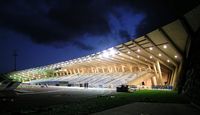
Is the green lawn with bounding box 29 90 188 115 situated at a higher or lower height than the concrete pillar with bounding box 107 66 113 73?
lower

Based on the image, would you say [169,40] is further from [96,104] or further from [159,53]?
[96,104]

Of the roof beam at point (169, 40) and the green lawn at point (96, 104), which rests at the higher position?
the roof beam at point (169, 40)

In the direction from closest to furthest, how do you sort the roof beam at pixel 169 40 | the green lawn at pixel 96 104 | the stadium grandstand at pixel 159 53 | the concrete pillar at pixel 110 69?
the green lawn at pixel 96 104 → the stadium grandstand at pixel 159 53 → the roof beam at pixel 169 40 → the concrete pillar at pixel 110 69

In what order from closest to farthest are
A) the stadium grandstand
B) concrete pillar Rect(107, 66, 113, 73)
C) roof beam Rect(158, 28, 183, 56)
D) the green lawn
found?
the green lawn < the stadium grandstand < roof beam Rect(158, 28, 183, 56) < concrete pillar Rect(107, 66, 113, 73)

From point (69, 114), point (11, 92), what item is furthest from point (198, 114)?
point (11, 92)

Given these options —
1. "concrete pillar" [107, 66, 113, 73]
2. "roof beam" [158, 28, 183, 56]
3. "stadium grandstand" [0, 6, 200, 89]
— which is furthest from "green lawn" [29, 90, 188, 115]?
"concrete pillar" [107, 66, 113, 73]

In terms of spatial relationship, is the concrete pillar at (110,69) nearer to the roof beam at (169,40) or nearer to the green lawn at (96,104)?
the roof beam at (169,40)

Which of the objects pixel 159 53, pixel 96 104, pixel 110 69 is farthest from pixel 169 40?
pixel 110 69

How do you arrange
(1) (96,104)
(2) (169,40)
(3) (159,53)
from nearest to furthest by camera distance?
(1) (96,104) → (2) (169,40) → (3) (159,53)

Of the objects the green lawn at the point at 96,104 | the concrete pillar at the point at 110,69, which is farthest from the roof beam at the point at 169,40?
the concrete pillar at the point at 110,69

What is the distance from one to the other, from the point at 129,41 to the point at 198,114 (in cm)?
2432

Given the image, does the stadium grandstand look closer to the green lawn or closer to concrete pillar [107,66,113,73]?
concrete pillar [107,66,113,73]

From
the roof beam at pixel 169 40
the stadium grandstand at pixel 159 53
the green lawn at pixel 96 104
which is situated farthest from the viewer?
the roof beam at pixel 169 40

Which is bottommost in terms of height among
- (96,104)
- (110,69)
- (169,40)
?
(96,104)
